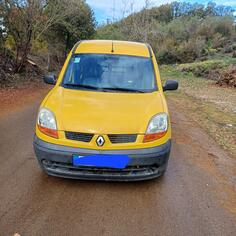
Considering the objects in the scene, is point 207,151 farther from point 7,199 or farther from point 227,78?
point 227,78

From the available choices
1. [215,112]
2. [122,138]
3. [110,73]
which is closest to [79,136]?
[122,138]

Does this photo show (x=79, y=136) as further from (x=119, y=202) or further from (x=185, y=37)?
(x=185, y=37)

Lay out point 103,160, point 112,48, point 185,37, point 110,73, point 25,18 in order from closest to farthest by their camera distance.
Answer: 1. point 103,160
2. point 110,73
3. point 112,48
4. point 25,18
5. point 185,37

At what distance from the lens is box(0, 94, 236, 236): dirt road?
294 centimetres

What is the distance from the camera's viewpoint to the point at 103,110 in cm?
353

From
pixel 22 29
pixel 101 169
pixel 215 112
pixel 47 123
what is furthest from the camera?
pixel 22 29

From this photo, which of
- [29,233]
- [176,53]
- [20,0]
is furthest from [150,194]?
[176,53]

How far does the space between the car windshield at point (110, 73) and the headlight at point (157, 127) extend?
2.60ft

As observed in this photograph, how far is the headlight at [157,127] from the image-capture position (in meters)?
3.39

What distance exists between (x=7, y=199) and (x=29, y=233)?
0.71 meters

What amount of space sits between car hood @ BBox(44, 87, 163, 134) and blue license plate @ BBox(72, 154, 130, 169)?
292 millimetres

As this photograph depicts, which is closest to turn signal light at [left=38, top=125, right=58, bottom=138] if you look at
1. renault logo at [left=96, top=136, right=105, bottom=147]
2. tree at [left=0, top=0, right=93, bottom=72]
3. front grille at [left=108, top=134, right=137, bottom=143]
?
renault logo at [left=96, top=136, right=105, bottom=147]

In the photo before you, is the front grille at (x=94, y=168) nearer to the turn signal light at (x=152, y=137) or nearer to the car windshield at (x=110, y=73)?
the turn signal light at (x=152, y=137)

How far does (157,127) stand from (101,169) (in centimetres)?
86
